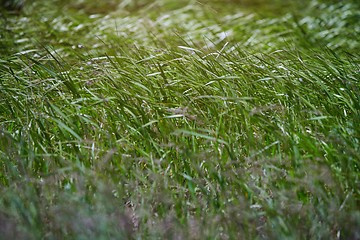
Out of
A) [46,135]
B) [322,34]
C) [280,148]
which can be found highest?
[46,135]

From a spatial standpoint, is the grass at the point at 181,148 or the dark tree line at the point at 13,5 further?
the dark tree line at the point at 13,5

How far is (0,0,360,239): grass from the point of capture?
82.2 inches

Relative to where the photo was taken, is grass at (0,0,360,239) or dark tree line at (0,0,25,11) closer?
grass at (0,0,360,239)

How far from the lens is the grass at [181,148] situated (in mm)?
2088

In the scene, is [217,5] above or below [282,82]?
below

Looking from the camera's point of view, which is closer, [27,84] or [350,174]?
[350,174]

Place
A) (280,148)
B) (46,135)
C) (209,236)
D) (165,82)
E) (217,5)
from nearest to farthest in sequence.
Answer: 1. (209,236)
2. (280,148)
3. (46,135)
4. (165,82)
5. (217,5)

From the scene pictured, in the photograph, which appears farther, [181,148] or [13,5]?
[13,5]

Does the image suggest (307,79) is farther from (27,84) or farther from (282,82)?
(27,84)

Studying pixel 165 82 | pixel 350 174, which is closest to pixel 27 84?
pixel 165 82

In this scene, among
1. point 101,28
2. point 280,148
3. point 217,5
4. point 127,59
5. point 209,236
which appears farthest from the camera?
point 217,5

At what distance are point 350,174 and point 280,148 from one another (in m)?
0.35

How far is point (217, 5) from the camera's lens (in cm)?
562

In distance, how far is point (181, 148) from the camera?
8.36ft
